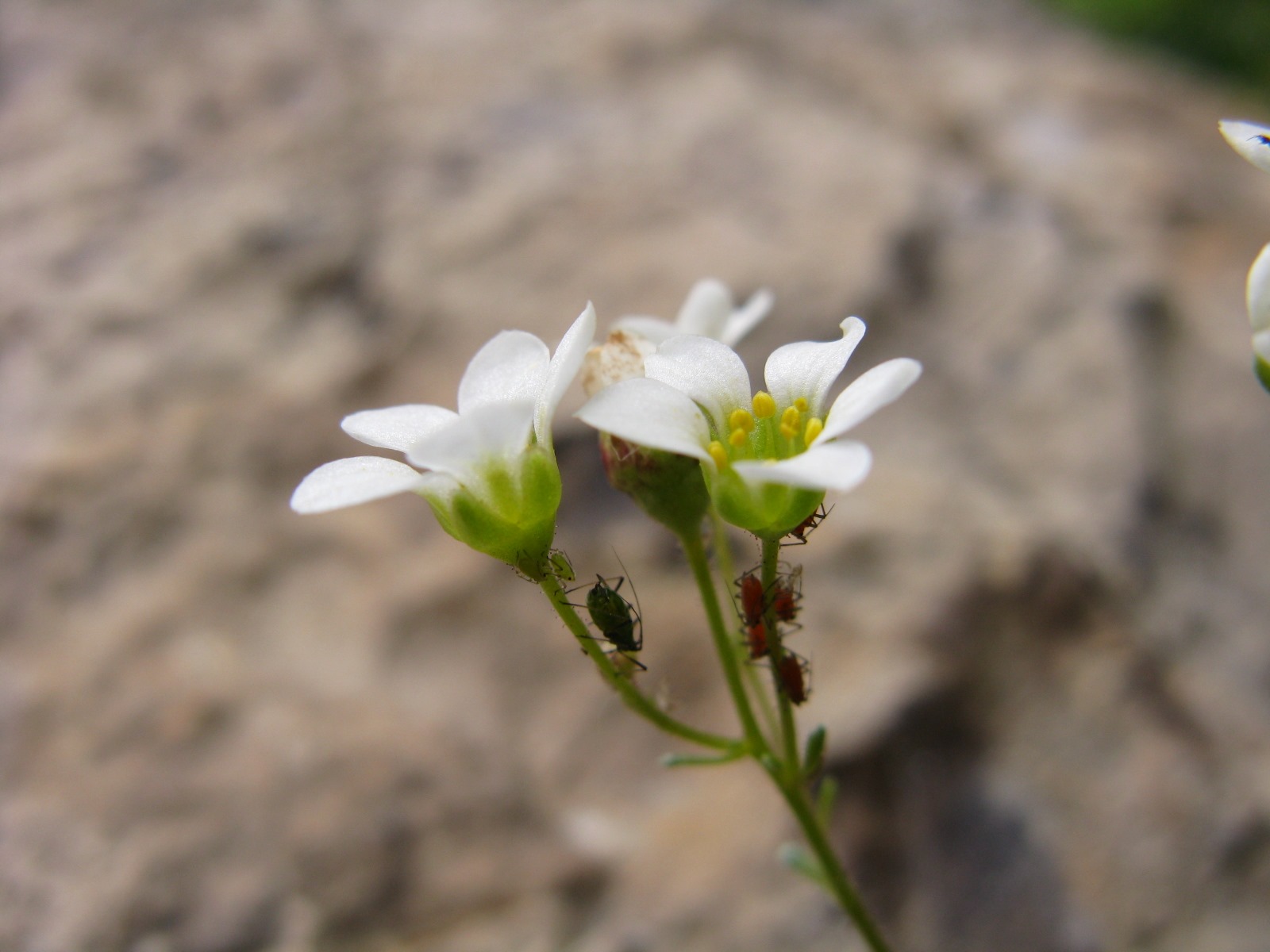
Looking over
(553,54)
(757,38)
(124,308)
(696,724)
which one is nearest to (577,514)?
(696,724)

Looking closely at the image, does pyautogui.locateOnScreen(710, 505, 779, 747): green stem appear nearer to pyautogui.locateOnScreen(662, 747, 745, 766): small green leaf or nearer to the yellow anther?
pyautogui.locateOnScreen(662, 747, 745, 766): small green leaf

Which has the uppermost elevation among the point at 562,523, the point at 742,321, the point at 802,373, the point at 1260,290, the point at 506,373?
the point at 562,523

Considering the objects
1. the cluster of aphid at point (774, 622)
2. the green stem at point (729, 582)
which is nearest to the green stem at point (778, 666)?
the cluster of aphid at point (774, 622)

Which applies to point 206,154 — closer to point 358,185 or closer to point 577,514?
point 358,185

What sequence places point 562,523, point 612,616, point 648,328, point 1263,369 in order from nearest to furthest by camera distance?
point 1263,369, point 612,616, point 648,328, point 562,523

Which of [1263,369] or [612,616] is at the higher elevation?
[612,616]

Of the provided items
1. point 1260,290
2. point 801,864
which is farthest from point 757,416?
point 801,864

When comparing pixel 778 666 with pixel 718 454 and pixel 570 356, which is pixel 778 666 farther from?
pixel 570 356
